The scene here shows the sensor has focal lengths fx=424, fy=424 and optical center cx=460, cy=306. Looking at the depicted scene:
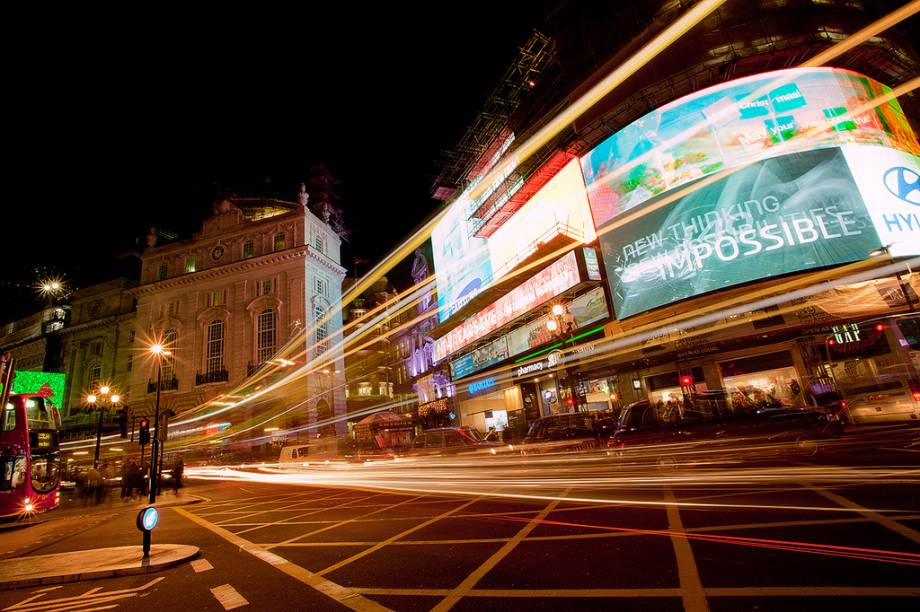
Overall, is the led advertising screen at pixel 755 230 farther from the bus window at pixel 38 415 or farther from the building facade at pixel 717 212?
the bus window at pixel 38 415

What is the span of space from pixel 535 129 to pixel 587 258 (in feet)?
32.8

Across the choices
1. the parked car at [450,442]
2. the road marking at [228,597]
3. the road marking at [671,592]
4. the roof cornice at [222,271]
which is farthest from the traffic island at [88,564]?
the roof cornice at [222,271]

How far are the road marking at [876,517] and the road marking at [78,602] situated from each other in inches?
332

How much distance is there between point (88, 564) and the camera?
20.6 feet

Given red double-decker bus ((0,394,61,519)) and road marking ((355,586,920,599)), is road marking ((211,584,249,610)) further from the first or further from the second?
red double-decker bus ((0,394,61,519))

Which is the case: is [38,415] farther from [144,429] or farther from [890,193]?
[890,193]

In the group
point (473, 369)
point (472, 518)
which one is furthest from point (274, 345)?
point (472, 518)

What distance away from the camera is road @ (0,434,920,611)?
12.0 ft

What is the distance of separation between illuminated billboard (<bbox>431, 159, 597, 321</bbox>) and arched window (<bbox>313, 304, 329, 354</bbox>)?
13.1 metres

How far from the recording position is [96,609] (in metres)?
4.52

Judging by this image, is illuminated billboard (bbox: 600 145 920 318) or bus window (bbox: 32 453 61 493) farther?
illuminated billboard (bbox: 600 145 920 318)

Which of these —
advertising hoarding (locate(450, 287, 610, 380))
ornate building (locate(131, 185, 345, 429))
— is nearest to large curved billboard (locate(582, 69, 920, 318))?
advertising hoarding (locate(450, 287, 610, 380))

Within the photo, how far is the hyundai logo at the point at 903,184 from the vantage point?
17.8 metres

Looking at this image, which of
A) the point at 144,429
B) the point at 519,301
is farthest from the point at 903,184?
the point at 144,429
